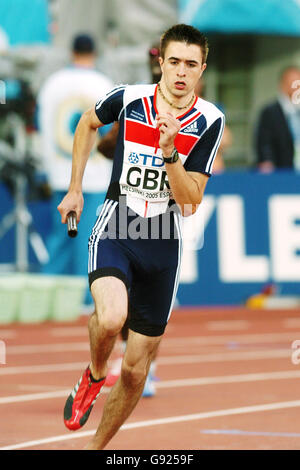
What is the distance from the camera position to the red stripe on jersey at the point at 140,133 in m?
6.78

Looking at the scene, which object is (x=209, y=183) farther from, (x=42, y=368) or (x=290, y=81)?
(x=42, y=368)

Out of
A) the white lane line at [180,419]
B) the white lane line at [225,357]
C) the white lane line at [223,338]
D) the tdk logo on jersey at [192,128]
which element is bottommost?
the white lane line at [223,338]

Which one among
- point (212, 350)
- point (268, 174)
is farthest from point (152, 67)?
point (268, 174)

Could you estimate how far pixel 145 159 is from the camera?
6789mm

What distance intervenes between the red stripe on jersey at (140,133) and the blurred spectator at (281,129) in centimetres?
933

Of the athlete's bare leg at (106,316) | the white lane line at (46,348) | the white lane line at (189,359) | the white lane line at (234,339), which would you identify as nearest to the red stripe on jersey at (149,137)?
the athlete's bare leg at (106,316)

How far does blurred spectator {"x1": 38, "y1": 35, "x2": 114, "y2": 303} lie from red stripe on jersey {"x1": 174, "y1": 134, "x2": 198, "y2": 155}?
336 inches

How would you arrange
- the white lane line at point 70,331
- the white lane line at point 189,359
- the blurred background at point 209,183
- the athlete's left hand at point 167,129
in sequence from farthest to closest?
the blurred background at point 209,183
the white lane line at point 70,331
the white lane line at point 189,359
the athlete's left hand at point 167,129

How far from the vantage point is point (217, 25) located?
1858cm

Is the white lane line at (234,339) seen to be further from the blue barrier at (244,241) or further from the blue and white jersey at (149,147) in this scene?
the blue and white jersey at (149,147)

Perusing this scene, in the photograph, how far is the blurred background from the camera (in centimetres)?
1588
